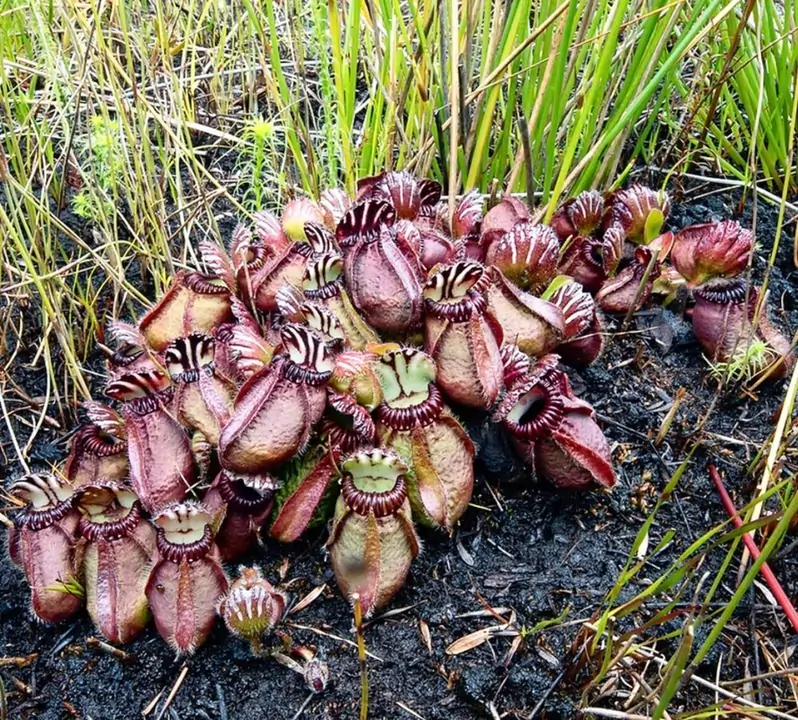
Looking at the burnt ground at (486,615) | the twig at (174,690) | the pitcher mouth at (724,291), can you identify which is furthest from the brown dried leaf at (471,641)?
the pitcher mouth at (724,291)

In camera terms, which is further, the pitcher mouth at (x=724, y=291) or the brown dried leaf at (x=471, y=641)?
the pitcher mouth at (x=724, y=291)

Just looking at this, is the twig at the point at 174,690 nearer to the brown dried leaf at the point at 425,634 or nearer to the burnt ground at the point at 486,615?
the burnt ground at the point at 486,615

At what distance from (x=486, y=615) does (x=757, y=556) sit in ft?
2.18

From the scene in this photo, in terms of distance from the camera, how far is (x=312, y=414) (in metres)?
1.65

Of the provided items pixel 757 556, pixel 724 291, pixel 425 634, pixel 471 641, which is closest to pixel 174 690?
pixel 425 634

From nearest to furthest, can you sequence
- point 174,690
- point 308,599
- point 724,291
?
point 174,690 → point 308,599 → point 724,291

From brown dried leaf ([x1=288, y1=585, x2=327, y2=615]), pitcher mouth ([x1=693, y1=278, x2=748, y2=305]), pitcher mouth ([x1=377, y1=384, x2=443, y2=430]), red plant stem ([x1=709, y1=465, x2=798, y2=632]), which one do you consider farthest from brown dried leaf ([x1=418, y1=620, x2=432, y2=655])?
pitcher mouth ([x1=693, y1=278, x2=748, y2=305])

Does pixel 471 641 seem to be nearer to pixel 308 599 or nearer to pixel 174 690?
pixel 308 599

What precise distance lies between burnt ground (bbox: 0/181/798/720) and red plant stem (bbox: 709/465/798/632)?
0.15ft

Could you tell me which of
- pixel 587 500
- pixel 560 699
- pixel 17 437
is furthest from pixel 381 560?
pixel 17 437

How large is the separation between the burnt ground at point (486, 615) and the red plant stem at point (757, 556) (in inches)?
1.8

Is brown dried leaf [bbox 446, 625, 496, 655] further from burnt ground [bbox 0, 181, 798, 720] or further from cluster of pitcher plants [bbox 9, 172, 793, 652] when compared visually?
cluster of pitcher plants [bbox 9, 172, 793, 652]

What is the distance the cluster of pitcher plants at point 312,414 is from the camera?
5.32ft

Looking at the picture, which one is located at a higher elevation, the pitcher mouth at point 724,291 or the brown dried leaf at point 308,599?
the pitcher mouth at point 724,291
